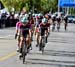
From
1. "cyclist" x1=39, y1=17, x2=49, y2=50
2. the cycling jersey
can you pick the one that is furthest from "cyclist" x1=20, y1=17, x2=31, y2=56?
"cyclist" x1=39, y1=17, x2=49, y2=50

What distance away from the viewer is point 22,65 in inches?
535

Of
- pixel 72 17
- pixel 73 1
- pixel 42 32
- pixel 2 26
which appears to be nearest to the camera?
pixel 42 32

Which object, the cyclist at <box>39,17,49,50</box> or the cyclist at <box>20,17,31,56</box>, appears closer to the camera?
the cyclist at <box>20,17,31,56</box>

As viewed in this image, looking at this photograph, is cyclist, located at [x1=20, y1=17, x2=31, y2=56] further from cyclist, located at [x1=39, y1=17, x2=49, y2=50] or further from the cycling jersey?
cyclist, located at [x1=39, y1=17, x2=49, y2=50]

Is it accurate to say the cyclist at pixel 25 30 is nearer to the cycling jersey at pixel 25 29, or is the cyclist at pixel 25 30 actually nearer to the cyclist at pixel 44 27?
the cycling jersey at pixel 25 29

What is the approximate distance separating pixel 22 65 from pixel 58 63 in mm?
1514

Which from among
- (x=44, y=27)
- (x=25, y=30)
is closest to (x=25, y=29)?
(x=25, y=30)

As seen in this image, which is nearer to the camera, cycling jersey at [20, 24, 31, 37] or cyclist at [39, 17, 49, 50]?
cycling jersey at [20, 24, 31, 37]

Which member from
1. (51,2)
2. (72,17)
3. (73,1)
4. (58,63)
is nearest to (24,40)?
(58,63)

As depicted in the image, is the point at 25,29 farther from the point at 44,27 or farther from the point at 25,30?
the point at 44,27

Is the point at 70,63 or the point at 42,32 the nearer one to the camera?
the point at 70,63

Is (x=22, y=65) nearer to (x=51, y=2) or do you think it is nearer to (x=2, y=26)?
(x=2, y=26)

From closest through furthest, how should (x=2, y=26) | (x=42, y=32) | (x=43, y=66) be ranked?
(x=43, y=66), (x=42, y=32), (x=2, y=26)

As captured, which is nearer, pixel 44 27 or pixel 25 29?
pixel 25 29
